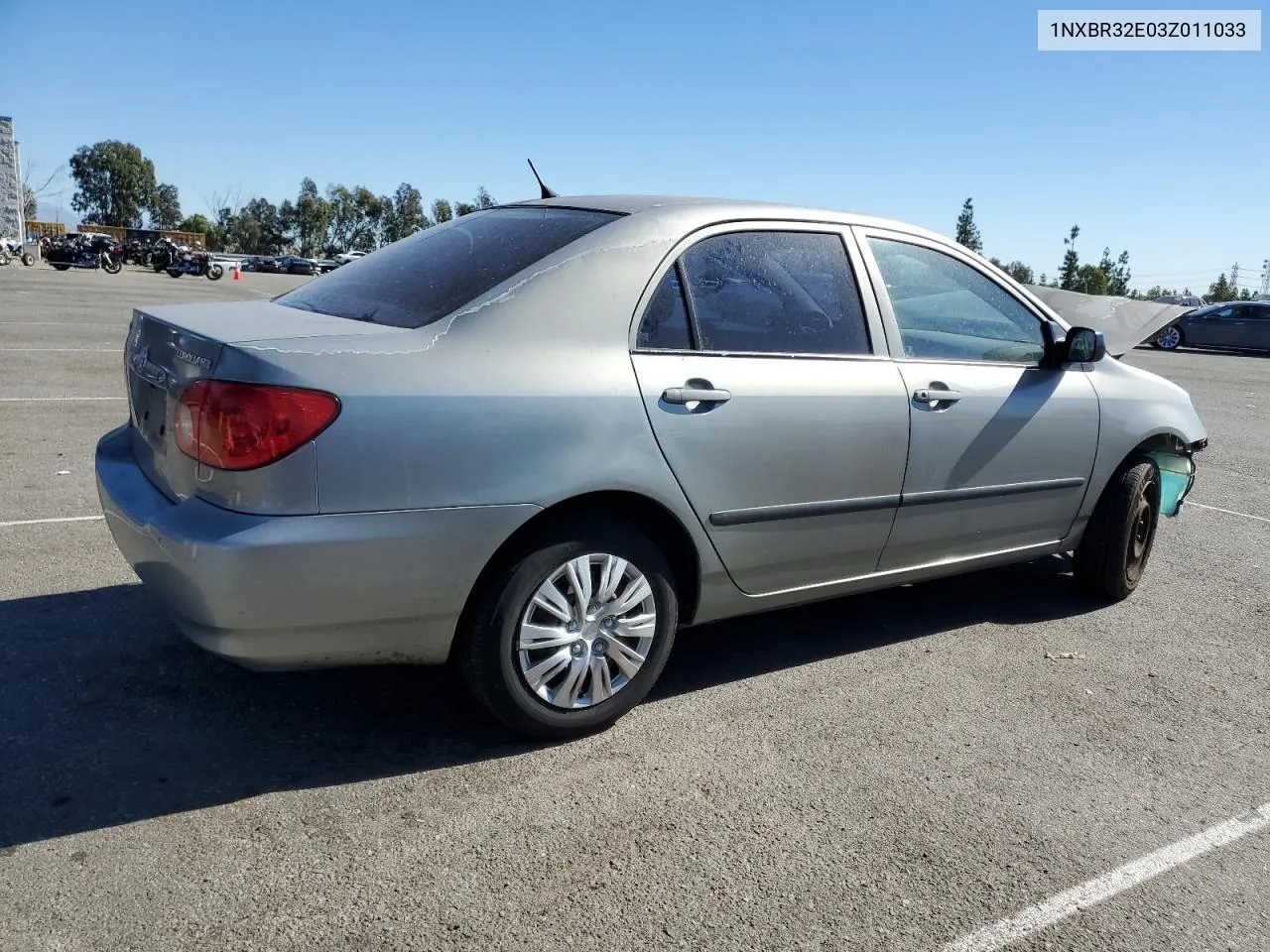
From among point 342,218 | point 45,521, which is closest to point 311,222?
point 342,218

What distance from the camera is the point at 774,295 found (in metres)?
3.71

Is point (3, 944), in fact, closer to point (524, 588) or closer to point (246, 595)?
point (246, 595)

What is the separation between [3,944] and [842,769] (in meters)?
2.26

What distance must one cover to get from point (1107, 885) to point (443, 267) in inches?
107

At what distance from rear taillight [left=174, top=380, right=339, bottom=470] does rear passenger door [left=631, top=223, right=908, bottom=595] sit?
1.01 meters

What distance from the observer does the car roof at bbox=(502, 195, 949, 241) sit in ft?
11.9

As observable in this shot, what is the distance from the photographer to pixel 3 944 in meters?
2.25

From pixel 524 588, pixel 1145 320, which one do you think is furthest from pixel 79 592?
pixel 1145 320

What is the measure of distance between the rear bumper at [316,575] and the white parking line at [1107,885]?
1590 millimetres

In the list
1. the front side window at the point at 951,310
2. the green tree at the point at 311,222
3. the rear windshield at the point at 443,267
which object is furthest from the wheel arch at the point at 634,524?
the green tree at the point at 311,222

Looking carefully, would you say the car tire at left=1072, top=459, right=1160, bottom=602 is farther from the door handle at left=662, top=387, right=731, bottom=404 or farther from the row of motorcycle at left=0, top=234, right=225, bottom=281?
the row of motorcycle at left=0, top=234, right=225, bottom=281

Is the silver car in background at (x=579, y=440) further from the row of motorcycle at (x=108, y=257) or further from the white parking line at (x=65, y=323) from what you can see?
the row of motorcycle at (x=108, y=257)

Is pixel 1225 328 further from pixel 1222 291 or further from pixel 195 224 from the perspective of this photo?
pixel 195 224

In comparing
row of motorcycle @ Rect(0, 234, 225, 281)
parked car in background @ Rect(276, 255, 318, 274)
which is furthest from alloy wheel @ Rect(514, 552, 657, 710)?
parked car in background @ Rect(276, 255, 318, 274)
